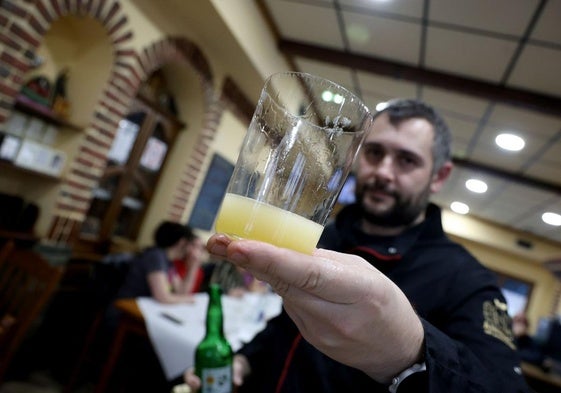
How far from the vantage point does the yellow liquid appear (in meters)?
0.49

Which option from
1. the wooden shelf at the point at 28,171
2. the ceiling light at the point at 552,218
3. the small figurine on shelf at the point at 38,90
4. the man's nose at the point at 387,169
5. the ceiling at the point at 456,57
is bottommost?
the wooden shelf at the point at 28,171

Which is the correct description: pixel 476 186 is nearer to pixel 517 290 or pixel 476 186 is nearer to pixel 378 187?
pixel 517 290

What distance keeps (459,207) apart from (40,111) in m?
7.81

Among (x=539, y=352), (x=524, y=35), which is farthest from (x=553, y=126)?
(x=539, y=352)

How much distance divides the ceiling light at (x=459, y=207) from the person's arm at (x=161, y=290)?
692 cm

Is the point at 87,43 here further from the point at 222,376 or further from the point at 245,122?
the point at 222,376

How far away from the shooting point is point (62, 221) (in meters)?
3.03

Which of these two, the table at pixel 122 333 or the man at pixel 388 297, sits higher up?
the man at pixel 388 297

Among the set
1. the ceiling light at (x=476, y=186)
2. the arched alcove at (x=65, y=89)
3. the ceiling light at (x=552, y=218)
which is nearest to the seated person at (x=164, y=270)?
the arched alcove at (x=65, y=89)

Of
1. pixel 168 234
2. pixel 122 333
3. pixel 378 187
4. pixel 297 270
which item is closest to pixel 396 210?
pixel 378 187

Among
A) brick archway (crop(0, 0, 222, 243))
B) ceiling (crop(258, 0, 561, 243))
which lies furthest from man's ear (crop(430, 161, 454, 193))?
brick archway (crop(0, 0, 222, 243))

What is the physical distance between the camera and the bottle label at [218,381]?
109 cm

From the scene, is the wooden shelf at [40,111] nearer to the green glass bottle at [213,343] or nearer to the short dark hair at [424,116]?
the green glass bottle at [213,343]

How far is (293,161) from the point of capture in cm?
52
